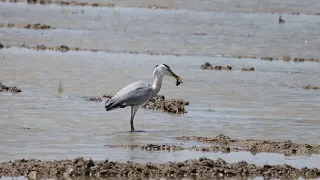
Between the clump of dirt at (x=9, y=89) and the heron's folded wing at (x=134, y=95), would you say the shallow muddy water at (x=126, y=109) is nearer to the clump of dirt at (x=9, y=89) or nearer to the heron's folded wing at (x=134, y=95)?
the clump of dirt at (x=9, y=89)

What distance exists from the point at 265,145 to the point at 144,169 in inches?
95.2

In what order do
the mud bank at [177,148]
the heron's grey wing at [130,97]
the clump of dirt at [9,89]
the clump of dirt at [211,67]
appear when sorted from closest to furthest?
the mud bank at [177,148] → the heron's grey wing at [130,97] → the clump of dirt at [9,89] → the clump of dirt at [211,67]

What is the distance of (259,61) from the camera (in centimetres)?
2280

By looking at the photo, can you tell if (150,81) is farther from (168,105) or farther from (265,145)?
(265,145)

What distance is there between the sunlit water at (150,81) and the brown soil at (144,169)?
60 cm

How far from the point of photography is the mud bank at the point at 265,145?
12047 millimetres

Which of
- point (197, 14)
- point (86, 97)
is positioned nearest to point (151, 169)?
point (86, 97)

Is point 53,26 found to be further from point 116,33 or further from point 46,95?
point 46,95

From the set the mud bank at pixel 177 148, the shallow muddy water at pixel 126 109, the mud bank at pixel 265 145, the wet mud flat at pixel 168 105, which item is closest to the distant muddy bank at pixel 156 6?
the shallow muddy water at pixel 126 109

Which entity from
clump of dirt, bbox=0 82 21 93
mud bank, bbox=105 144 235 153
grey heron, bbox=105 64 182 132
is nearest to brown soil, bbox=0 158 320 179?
mud bank, bbox=105 144 235 153

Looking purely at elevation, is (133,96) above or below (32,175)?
above

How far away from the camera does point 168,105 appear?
15383mm

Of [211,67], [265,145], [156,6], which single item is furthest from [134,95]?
[156,6]

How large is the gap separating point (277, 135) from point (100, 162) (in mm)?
3759
